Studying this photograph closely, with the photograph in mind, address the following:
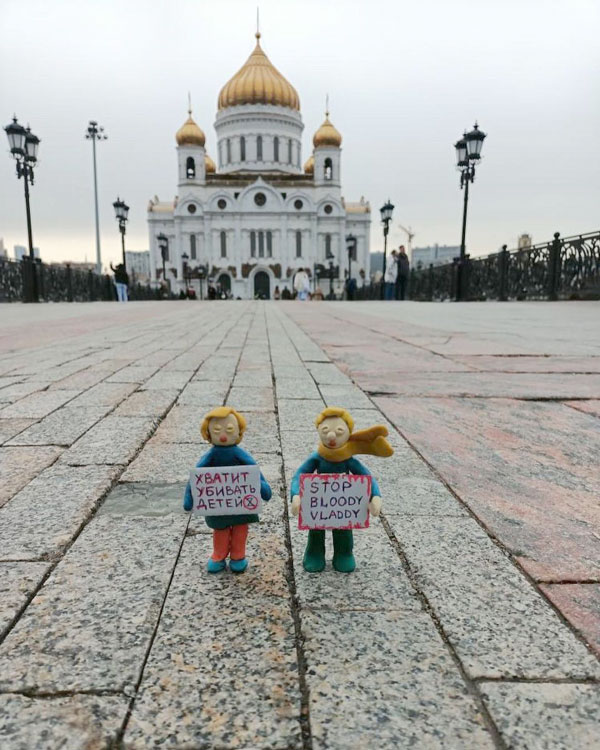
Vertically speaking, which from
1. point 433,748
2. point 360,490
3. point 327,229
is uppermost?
point 327,229

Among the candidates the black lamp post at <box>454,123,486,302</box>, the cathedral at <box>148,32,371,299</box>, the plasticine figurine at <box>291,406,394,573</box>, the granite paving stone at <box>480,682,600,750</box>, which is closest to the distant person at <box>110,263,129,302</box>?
the black lamp post at <box>454,123,486,302</box>

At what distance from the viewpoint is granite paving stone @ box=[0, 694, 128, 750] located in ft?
2.63

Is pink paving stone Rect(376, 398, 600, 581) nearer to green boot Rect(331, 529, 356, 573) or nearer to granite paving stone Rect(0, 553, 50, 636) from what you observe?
green boot Rect(331, 529, 356, 573)

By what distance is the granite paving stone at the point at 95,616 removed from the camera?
94 centimetres

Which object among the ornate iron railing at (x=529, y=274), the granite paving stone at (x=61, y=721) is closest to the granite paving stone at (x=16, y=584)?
the granite paving stone at (x=61, y=721)

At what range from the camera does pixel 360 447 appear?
1.29m

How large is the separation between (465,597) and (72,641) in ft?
2.52

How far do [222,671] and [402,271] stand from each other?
843 inches

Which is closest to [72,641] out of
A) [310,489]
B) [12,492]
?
[310,489]

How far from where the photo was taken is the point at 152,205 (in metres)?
72.1

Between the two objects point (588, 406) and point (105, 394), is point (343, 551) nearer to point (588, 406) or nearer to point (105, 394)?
point (588, 406)

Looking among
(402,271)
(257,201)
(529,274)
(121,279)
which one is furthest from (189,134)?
(529,274)

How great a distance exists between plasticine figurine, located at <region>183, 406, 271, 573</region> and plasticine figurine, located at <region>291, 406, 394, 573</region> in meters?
0.13

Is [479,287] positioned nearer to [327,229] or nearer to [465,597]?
[465,597]
